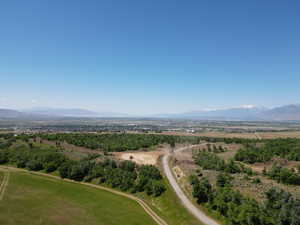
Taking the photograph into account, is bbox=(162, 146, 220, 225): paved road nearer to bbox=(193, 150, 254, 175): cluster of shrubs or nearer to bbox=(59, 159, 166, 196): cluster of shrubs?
bbox=(59, 159, 166, 196): cluster of shrubs

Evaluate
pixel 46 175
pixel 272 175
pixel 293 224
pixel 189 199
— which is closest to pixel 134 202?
pixel 189 199

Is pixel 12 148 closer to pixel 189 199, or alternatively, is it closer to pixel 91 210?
pixel 91 210

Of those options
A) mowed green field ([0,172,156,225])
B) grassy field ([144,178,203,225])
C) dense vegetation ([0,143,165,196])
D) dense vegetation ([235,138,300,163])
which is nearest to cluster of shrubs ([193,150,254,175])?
dense vegetation ([235,138,300,163])

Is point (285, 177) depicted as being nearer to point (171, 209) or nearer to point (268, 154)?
point (268, 154)

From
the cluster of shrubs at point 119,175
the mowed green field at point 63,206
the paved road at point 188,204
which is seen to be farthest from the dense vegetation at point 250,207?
the mowed green field at point 63,206

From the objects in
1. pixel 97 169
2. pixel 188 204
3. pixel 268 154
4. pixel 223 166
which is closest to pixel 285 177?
pixel 223 166
